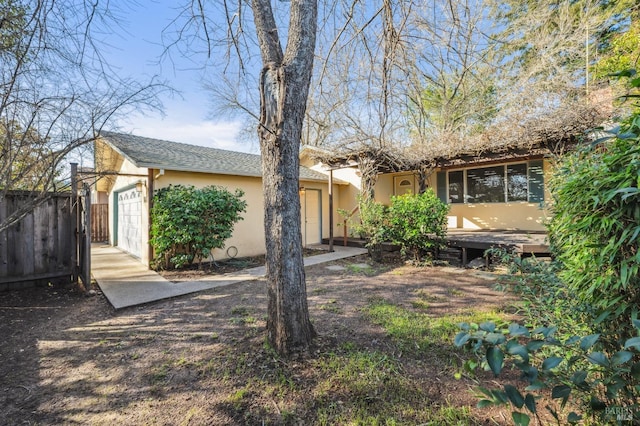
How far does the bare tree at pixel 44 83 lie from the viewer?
2.85m

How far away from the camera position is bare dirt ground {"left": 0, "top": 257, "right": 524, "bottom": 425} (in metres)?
2.25

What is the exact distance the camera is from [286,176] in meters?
2.90

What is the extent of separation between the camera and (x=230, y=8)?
4160 mm

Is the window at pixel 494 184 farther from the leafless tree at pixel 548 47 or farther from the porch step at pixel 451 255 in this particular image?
the porch step at pixel 451 255

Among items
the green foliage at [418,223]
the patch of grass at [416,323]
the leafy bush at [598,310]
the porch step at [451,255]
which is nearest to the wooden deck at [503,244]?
the porch step at [451,255]

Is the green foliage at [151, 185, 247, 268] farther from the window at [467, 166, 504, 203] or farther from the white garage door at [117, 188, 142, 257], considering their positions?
the window at [467, 166, 504, 203]

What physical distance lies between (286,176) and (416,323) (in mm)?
2515

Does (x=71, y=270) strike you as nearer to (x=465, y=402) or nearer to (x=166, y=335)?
(x=166, y=335)

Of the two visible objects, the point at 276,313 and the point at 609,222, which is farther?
the point at 276,313

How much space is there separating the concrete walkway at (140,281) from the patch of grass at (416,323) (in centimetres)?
332

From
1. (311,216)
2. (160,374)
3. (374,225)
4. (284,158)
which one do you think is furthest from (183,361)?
(311,216)

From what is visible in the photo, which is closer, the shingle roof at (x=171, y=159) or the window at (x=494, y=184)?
the shingle roof at (x=171, y=159)

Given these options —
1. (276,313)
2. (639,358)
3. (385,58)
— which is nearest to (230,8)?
(385,58)

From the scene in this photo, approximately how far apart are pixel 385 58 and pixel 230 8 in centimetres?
231
